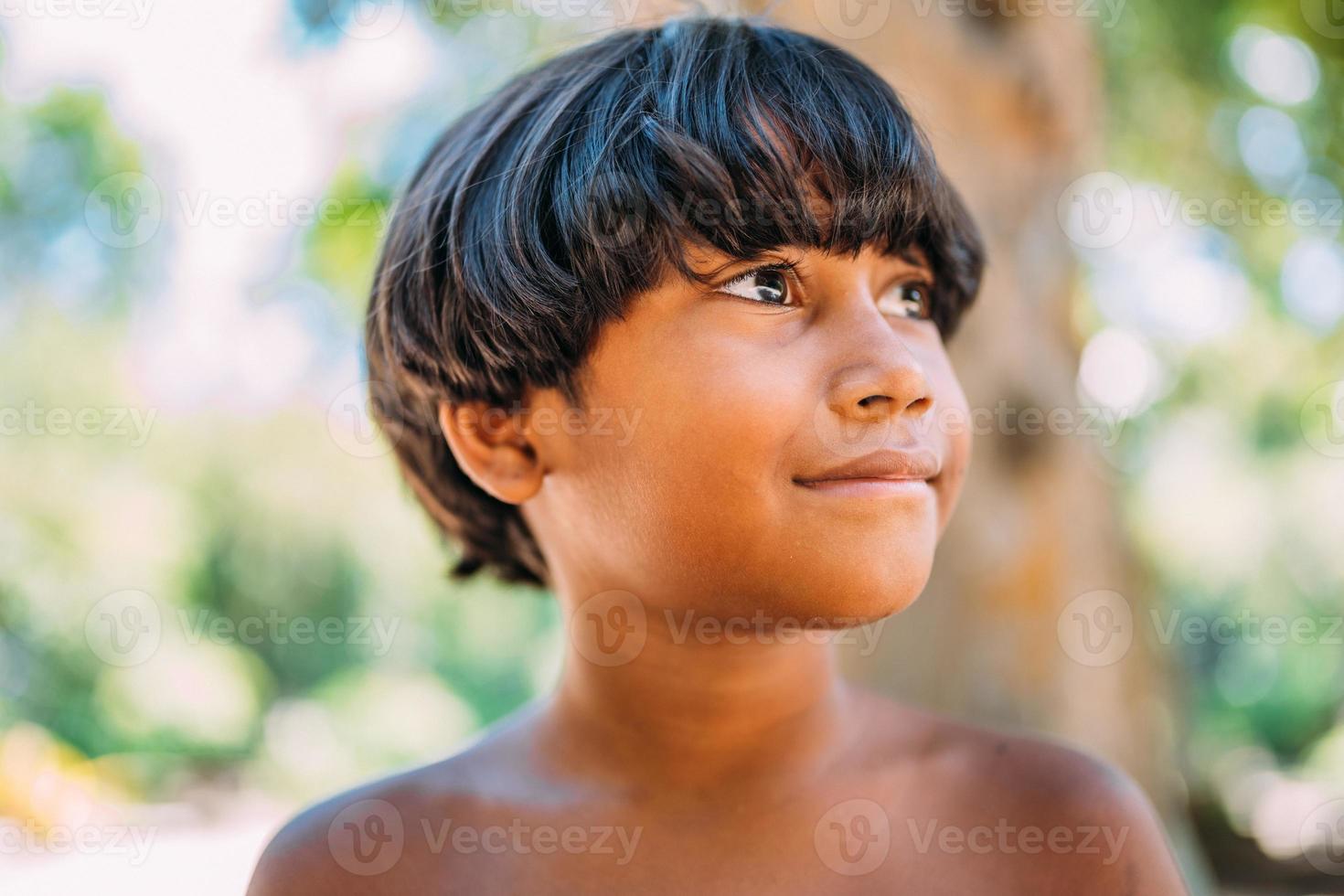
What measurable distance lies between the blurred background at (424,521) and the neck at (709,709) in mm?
836

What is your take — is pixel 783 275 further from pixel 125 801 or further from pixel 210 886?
pixel 125 801

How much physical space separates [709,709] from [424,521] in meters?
1.14

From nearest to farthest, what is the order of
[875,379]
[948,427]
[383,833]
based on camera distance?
1. [875,379]
2. [948,427]
3. [383,833]

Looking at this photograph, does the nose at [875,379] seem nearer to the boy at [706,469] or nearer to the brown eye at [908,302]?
the boy at [706,469]

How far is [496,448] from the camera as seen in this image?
1.52 metres

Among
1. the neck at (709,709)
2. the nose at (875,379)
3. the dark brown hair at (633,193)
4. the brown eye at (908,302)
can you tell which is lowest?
the neck at (709,709)

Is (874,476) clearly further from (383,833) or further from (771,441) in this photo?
(383,833)

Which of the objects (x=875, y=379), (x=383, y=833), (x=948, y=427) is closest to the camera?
(x=875, y=379)

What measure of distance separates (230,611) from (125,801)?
1.47 meters

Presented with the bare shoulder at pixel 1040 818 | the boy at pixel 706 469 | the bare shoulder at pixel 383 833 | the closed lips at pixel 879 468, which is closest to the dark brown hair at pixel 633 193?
the boy at pixel 706 469

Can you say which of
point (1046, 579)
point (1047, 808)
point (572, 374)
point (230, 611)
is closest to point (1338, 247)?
point (1046, 579)

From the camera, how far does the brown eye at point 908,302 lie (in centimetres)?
147

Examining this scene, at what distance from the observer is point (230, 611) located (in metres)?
7.61

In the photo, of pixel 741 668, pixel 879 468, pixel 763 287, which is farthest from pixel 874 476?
pixel 741 668
